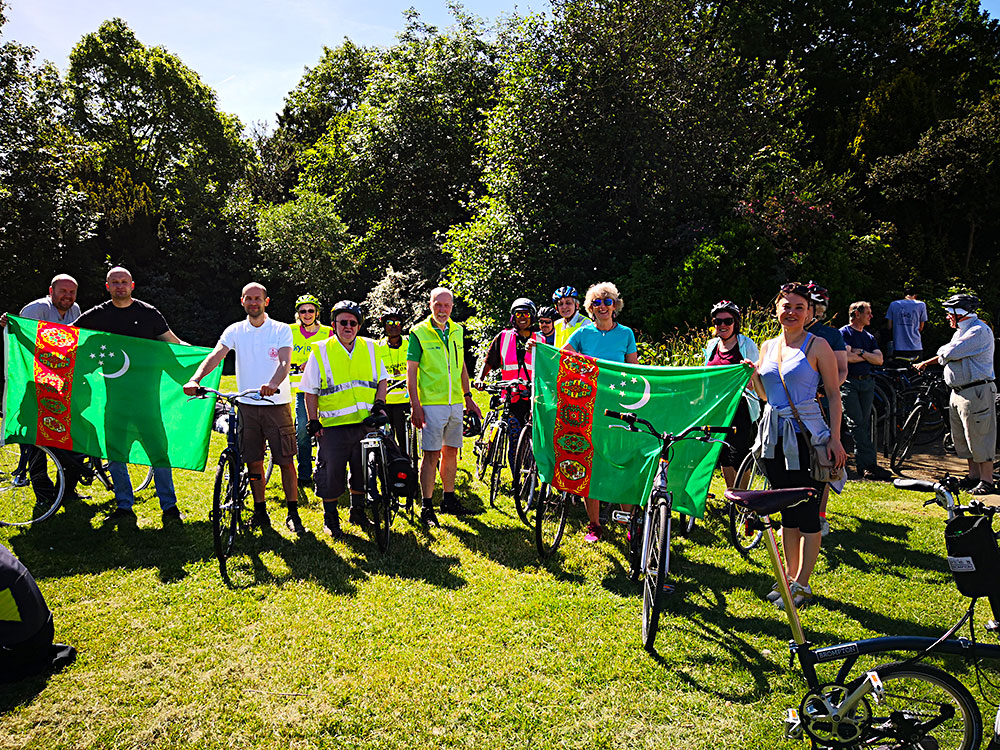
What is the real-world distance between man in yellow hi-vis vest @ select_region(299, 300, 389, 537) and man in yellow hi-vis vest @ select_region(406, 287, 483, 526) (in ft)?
1.25

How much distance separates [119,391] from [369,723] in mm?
4483

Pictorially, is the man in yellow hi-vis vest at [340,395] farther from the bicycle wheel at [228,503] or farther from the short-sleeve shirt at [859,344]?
the short-sleeve shirt at [859,344]

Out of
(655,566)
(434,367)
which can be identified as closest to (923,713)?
(655,566)

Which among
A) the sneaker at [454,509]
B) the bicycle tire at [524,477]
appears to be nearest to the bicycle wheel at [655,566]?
the bicycle tire at [524,477]

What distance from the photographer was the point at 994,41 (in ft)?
69.9

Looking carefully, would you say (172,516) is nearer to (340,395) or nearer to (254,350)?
(254,350)

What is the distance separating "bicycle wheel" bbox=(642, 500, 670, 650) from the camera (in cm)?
400

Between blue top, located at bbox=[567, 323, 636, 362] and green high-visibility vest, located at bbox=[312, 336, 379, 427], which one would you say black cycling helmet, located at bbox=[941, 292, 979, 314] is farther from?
green high-visibility vest, located at bbox=[312, 336, 379, 427]

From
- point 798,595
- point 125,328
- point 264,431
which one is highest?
point 125,328

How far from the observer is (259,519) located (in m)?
6.19

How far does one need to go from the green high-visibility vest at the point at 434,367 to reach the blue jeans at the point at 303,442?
2.06m

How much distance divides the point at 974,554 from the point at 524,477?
4.31 m

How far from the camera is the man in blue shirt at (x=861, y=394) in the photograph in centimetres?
812

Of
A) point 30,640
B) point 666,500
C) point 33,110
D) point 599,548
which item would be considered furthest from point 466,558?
point 33,110
